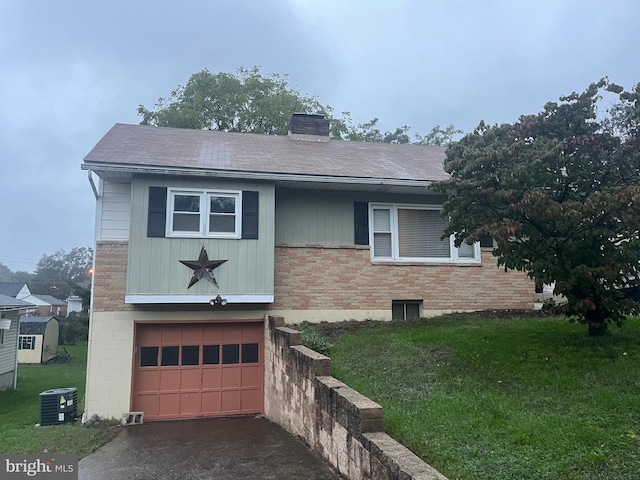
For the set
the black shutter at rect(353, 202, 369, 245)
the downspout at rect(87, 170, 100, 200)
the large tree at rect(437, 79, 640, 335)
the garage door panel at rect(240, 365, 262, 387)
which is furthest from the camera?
the black shutter at rect(353, 202, 369, 245)

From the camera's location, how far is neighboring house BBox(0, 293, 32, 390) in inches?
646

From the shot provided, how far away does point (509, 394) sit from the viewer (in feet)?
17.6

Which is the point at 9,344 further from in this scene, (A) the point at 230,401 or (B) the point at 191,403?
(A) the point at 230,401

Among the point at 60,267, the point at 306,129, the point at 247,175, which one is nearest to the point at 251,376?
the point at 247,175

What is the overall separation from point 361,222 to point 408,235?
124 cm

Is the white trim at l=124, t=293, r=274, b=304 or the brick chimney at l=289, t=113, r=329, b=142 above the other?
the brick chimney at l=289, t=113, r=329, b=142

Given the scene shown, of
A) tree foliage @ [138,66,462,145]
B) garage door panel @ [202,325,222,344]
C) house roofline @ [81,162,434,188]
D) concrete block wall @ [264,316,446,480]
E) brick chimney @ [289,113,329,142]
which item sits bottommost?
concrete block wall @ [264,316,446,480]

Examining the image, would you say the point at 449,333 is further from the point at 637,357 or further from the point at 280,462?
the point at 280,462

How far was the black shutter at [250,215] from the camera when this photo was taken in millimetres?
10133

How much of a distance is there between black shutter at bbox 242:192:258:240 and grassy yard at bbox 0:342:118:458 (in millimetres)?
4642

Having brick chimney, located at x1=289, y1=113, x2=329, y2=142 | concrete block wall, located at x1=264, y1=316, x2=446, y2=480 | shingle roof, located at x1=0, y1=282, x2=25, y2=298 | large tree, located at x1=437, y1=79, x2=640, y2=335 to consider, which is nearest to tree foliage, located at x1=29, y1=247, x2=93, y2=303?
shingle roof, located at x1=0, y1=282, x2=25, y2=298

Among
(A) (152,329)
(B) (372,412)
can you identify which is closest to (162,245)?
(A) (152,329)

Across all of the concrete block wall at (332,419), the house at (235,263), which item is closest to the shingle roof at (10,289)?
the house at (235,263)

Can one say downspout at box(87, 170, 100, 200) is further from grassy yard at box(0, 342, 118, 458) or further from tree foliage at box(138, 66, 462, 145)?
tree foliage at box(138, 66, 462, 145)
